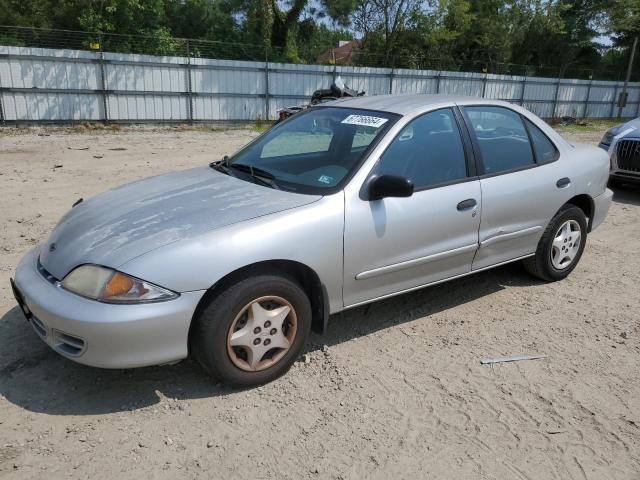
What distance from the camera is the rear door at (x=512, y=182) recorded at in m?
4.06

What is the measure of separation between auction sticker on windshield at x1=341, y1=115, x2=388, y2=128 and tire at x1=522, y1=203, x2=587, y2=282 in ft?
6.02

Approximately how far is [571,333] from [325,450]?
7.36ft

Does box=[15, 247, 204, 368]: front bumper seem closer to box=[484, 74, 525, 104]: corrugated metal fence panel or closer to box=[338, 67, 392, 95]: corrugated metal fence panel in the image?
box=[338, 67, 392, 95]: corrugated metal fence panel

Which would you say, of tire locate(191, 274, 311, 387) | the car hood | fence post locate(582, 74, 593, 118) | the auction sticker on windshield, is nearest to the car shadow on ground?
tire locate(191, 274, 311, 387)

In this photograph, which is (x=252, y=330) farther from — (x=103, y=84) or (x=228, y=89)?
(x=228, y=89)

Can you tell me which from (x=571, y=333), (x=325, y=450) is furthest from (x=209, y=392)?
(x=571, y=333)

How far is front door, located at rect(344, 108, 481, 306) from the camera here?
11.1 ft

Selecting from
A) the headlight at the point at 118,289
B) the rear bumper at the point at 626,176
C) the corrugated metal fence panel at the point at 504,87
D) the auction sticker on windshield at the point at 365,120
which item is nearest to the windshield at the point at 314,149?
the auction sticker on windshield at the point at 365,120

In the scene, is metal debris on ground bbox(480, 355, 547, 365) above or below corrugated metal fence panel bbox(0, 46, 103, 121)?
below

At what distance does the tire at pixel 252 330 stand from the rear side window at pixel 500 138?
1884 mm

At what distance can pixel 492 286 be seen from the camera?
15.8 feet

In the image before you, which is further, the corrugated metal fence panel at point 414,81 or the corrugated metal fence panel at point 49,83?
the corrugated metal fence panel at point 414,81

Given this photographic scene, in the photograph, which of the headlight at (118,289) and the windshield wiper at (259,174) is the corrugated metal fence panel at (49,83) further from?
the headlight at (118,289)

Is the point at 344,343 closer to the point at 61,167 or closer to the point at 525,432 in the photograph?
the point at 525,432
